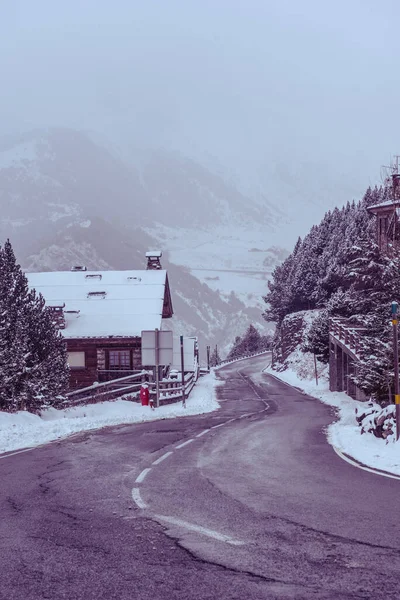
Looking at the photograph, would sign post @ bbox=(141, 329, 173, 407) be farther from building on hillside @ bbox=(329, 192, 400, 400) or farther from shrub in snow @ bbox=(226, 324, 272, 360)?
shrub in snow @ bbox=(226, 324, 272, 360)

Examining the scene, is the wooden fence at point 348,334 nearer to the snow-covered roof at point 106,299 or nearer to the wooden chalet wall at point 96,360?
the snow-covered roof at point 106,299

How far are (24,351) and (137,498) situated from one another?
42.7ft

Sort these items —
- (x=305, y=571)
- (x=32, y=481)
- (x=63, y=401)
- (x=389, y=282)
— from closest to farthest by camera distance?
(x=305, y=571) < (x=32, y=481) < (x=63, y=401) < (x=389, y=282)

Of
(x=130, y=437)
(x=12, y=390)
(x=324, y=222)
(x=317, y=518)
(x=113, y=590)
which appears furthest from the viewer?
(x=324, y=222)

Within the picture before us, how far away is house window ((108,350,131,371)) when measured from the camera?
128ft

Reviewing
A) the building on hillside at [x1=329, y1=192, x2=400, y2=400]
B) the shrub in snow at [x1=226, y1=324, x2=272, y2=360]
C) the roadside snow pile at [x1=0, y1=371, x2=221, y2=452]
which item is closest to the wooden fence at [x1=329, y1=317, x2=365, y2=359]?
the building on hillside at [x1=329, y1=192, x2=400, y2=400]

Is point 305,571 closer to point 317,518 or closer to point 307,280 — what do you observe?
point 317,518

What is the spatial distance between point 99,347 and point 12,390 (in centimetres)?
1924

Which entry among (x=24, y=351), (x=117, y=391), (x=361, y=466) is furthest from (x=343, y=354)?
(x=361, y=466)

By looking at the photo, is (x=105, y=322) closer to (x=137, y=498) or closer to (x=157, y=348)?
(x=157, y=348)

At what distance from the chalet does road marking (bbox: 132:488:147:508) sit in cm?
2821

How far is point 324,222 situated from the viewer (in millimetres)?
90312

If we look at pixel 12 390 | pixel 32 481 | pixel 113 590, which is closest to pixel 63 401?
pixel 12 390

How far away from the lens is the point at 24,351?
20.6 meters
